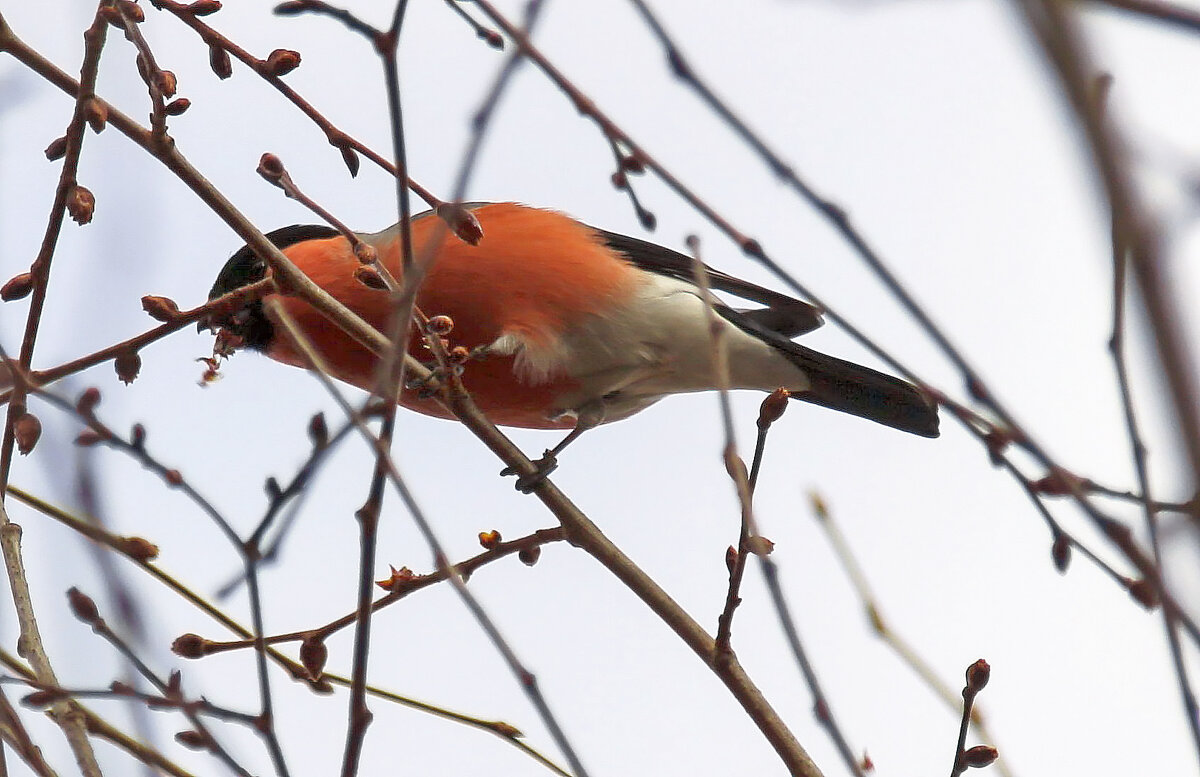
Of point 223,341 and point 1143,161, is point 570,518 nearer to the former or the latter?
point 223,341

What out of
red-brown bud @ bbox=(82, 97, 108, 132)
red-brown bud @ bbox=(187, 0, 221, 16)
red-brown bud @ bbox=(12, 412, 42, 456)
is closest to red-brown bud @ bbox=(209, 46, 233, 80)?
red-brown bud @ bbox=(187, 0, 221, 16)

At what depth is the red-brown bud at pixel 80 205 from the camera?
1923 millimetres

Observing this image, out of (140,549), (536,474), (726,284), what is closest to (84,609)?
(140,549)

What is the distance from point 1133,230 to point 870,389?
10.4 ft

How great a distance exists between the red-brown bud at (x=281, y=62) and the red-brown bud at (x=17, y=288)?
494mm

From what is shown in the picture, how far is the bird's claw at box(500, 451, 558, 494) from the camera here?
233 centimetres

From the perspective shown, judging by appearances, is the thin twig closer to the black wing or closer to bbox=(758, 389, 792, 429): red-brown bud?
bbox=(758, 389, 792, 429): red-brown bud

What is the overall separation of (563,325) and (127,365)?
1.70 metres

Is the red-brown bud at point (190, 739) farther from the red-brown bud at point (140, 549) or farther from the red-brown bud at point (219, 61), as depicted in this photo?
the red-brown bud at point (219, 61)

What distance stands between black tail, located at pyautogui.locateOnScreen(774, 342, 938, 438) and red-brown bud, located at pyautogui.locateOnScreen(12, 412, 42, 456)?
236 cm

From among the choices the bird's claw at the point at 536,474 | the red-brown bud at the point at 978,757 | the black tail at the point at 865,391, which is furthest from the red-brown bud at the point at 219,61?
the black tail at the point at 865,391

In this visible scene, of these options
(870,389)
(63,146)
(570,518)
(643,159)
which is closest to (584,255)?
(870,389)

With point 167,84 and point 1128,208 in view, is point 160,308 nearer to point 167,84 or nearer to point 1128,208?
point 167,84

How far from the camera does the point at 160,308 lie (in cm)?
195
